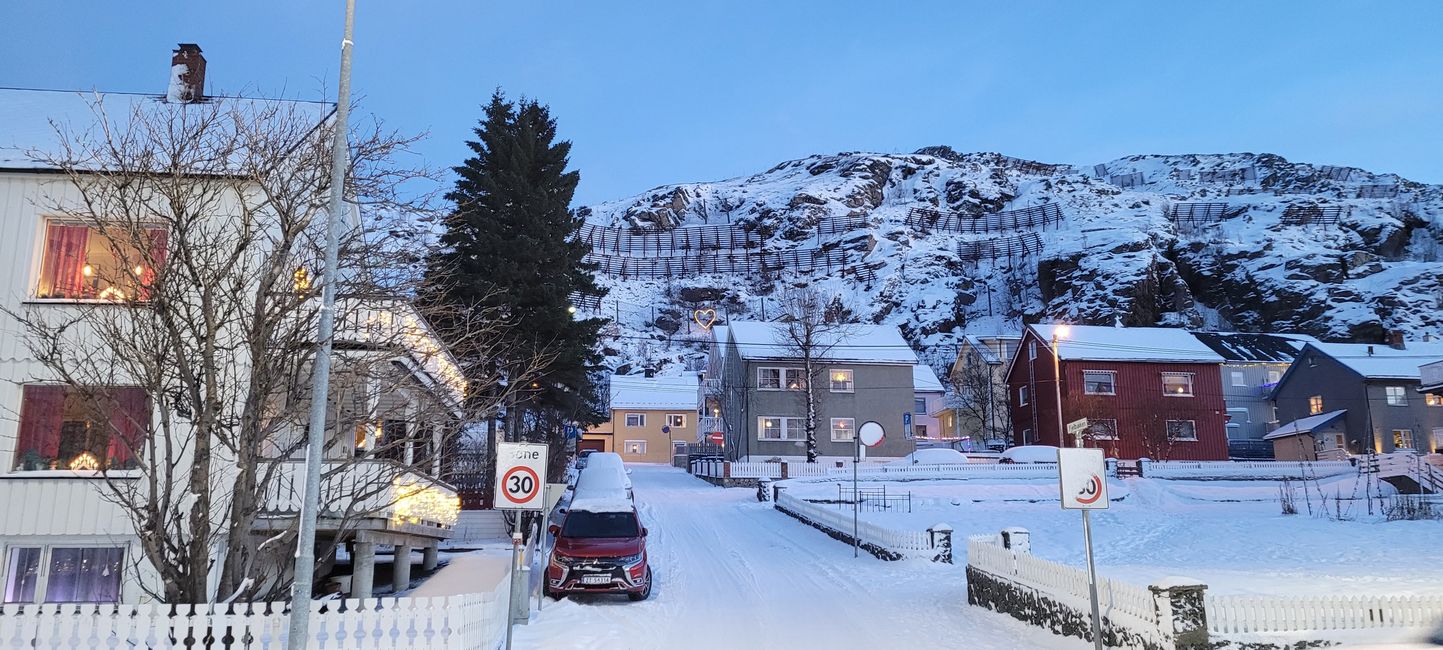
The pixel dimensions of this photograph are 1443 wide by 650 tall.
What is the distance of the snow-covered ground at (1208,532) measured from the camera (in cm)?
1570

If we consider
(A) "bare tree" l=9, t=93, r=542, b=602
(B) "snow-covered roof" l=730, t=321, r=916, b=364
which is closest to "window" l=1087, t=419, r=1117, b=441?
(B) "snow-covered roof" l=730, t=321, r=916, b=364

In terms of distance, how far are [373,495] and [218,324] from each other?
3007 millimetres

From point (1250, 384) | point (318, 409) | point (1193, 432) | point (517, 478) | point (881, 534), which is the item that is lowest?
point (881, 534)

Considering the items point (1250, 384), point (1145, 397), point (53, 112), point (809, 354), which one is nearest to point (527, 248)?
point (53, 112)

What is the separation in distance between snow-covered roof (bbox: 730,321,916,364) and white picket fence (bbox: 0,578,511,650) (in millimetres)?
41382

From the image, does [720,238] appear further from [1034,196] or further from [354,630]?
[354,630]

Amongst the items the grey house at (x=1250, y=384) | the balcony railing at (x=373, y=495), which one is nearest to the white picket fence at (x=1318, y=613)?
the balcony railing at (x=373, y=495)

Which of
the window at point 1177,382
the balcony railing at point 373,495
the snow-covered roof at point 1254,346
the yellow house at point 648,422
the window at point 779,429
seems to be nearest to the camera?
the balcony railing at point 373,495

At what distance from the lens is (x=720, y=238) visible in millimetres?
163750

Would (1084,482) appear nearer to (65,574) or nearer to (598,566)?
(598,566)

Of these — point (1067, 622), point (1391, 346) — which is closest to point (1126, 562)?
point (1067, 622)

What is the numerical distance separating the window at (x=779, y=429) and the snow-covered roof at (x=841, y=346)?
143 inches

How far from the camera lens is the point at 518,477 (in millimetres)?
10969

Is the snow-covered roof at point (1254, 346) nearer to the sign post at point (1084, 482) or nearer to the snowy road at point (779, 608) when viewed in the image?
the snowy road at point (779, 608)
